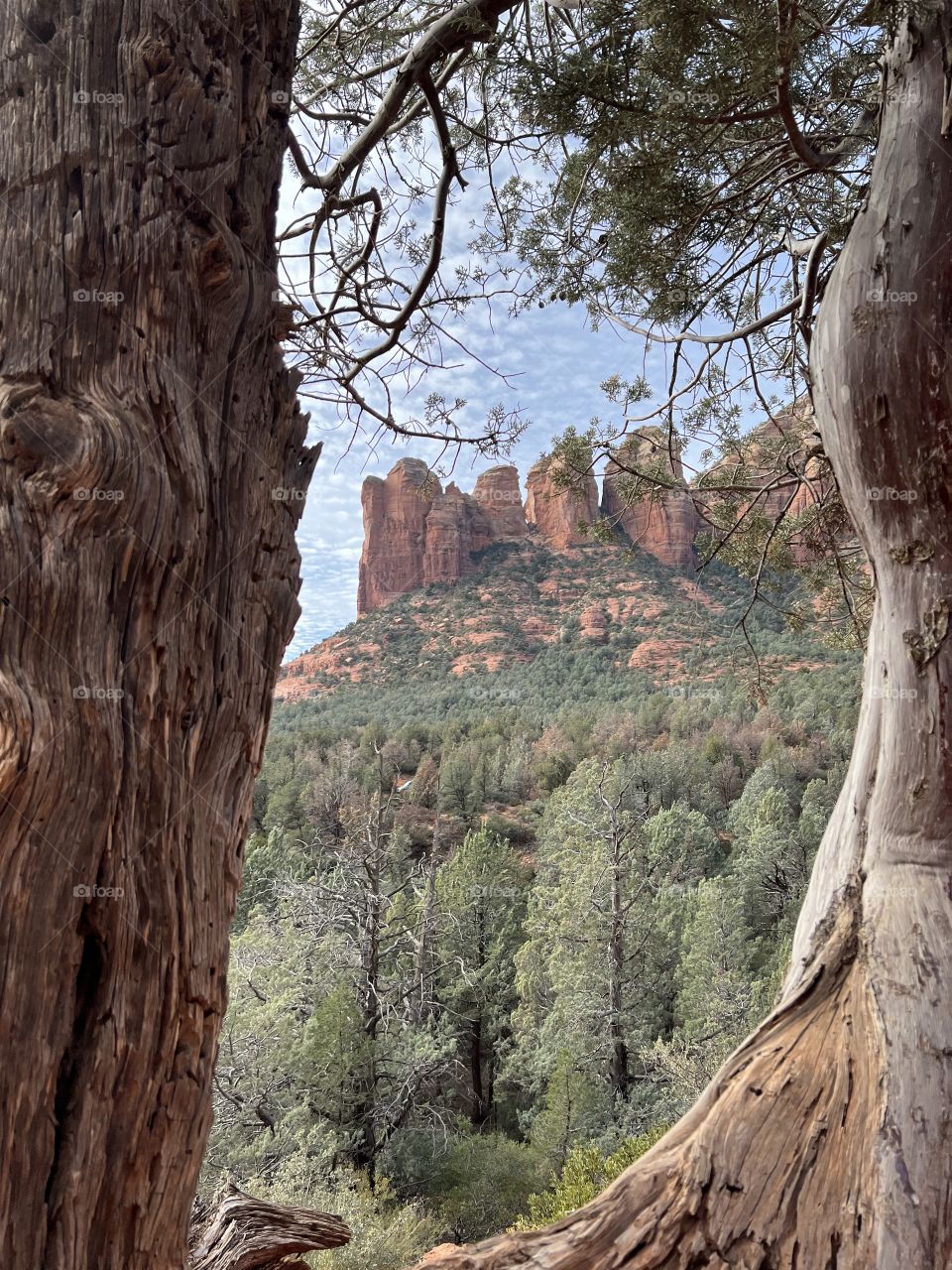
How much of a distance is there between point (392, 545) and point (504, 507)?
893 centimetres

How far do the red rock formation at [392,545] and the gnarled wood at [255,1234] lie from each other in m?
56.4

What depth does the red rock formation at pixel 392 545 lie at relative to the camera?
195ft

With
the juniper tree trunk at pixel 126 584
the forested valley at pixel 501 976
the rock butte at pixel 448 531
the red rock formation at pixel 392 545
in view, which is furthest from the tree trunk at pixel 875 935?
the red rock formation at pixel 392 545

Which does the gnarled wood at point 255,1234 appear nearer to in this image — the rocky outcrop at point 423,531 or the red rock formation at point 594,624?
the red rock formation at point 594,624

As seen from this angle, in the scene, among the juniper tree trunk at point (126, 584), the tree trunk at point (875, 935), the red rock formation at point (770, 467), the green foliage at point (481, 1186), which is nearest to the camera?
the juniper tree trunk at point (126, 584)

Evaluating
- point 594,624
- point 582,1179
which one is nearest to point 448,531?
point 594,624

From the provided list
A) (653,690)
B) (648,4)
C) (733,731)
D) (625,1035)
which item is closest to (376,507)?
(653,690)

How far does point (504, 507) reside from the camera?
197 feet

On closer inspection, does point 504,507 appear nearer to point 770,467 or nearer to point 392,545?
point 392,545

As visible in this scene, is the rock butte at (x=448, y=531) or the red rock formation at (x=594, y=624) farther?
the rock butte at (x=448, y=531)

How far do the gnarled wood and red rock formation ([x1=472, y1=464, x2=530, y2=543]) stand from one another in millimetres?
56987

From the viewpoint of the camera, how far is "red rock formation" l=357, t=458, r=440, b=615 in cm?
5934

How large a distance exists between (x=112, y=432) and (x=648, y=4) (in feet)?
5.56

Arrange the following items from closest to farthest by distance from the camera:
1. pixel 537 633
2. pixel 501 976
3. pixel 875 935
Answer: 1. pixel 875 935
2. pixel 501 976
3. pixel 537 633
